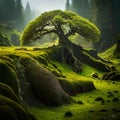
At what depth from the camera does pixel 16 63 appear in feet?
132

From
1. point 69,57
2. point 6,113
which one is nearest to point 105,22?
point 69,57

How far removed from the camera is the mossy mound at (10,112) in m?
22.1

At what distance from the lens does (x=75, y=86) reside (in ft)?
157

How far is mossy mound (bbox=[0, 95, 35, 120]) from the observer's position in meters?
22.1

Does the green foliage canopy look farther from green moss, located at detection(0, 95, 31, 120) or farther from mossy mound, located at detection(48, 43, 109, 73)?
green moss, located at detection(0, 95, 31, 120)

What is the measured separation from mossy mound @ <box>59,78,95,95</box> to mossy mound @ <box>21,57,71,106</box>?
4482mm

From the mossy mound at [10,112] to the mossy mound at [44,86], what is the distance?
12391mm

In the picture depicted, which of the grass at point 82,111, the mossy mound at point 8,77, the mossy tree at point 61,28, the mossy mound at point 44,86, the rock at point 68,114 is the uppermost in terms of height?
the mossy tree at point 61,28

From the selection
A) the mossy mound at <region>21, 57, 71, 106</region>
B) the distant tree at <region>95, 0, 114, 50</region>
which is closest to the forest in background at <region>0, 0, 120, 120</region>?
the mossy mound at <region>21, 57, 71, 106</region>

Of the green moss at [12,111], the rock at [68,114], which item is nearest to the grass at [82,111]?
the rock at [68,114]

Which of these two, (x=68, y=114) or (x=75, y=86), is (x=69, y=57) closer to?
(x=75, y=86)

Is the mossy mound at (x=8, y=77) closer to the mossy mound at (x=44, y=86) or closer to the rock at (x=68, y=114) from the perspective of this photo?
the rock at (x=68, y=114)

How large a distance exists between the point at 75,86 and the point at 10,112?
85.3 feet

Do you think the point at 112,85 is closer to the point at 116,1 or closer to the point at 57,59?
the point at 57,59
